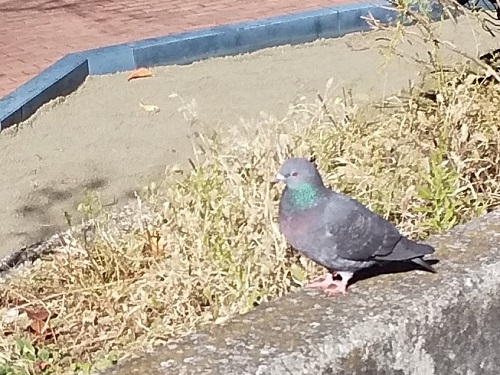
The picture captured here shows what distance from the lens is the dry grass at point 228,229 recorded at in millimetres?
2941

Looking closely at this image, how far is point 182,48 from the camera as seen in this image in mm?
7168

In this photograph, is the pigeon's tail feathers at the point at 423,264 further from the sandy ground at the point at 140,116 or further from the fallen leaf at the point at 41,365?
the sandy ground at the point at 140,116

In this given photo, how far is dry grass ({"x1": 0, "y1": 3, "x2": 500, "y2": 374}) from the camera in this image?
2.94 meters

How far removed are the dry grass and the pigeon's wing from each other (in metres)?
0.42

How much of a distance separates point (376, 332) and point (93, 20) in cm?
670

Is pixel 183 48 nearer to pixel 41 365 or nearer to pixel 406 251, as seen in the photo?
pixel 41 365

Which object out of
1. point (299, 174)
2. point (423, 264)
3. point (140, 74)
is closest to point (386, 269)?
point (423, 264)

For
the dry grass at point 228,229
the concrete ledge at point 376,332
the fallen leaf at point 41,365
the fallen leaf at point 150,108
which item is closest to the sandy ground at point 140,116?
the fallen leaf at point 150,108

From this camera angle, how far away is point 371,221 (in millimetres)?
2500

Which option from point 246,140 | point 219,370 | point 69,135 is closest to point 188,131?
point 69,135

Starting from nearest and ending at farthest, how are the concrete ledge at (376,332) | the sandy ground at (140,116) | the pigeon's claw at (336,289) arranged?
the concrete ledge at (376,332) → the pigeon's claw at (336,289) → the sandy ground at (140,116)

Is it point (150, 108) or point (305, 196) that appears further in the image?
point (150, 108)

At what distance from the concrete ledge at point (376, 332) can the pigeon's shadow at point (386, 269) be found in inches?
1.1

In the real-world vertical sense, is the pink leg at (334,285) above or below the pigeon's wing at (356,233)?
below
